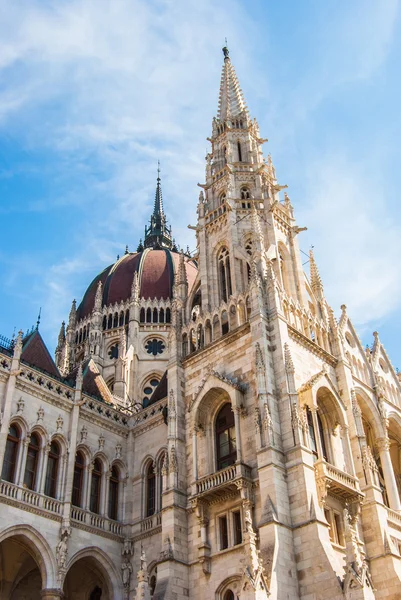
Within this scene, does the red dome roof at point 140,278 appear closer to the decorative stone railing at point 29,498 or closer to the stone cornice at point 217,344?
the stone cornice at point 217,344

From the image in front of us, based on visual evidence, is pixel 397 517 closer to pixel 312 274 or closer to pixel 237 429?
pixel 237 429

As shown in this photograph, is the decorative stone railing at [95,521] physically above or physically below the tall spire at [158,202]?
below

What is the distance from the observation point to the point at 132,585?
79.5 ft

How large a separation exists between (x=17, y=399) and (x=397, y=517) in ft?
47.4

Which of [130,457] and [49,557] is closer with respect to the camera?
[49,557]

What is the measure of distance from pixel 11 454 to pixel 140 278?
24635 millimetres

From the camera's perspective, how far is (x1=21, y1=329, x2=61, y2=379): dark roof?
28141mm

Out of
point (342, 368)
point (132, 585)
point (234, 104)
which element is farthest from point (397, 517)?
point (234, 104)

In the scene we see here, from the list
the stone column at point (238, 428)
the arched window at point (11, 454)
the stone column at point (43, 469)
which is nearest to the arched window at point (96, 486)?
the stone column at point (43, 469)

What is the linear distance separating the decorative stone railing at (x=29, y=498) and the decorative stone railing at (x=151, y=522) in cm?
364

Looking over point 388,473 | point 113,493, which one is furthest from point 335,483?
point 113,493

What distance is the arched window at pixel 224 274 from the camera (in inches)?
1129

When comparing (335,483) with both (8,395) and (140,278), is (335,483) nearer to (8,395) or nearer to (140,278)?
(8,395)

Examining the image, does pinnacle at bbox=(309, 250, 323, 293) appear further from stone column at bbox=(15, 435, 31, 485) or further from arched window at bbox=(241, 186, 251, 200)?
stone column at bbox=(15, 435, 31, 485)
